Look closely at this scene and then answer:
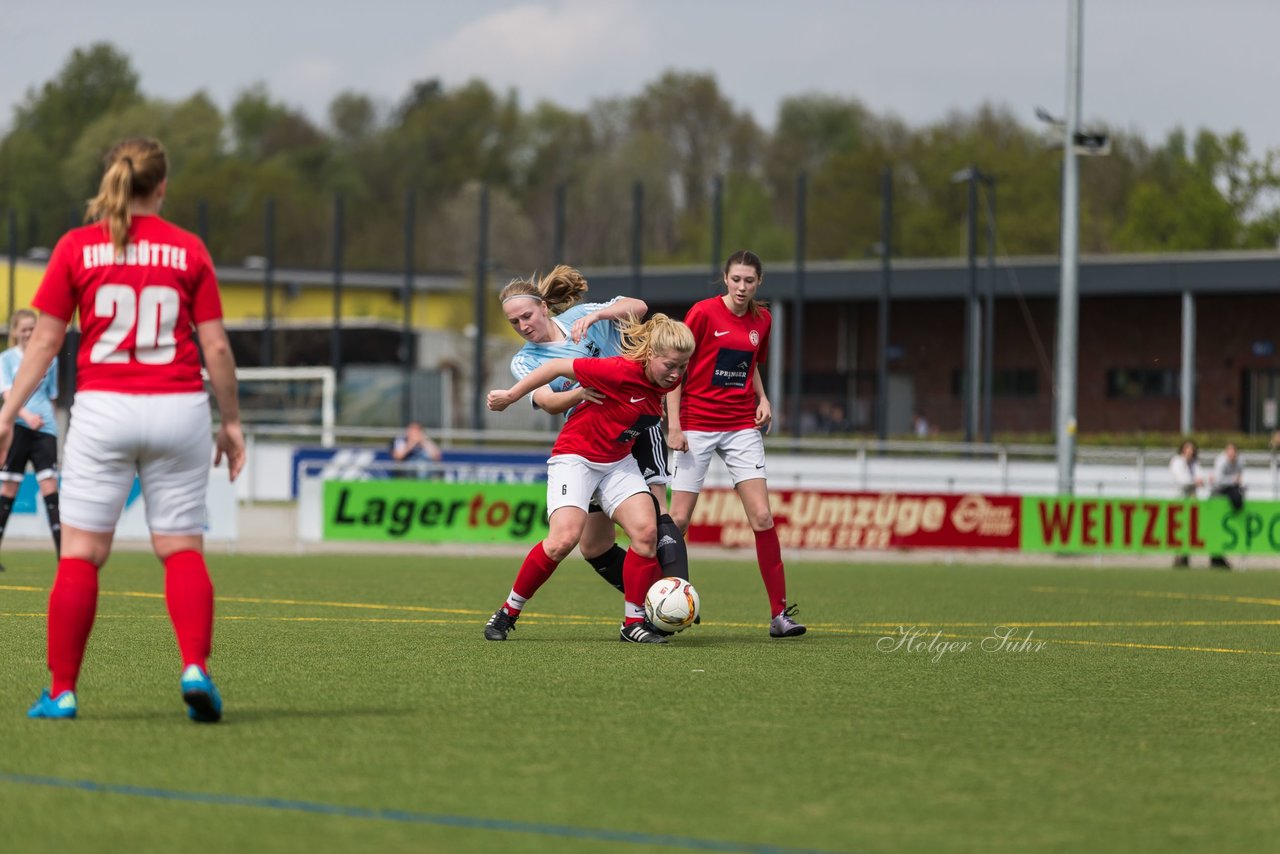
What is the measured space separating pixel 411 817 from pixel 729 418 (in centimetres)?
584

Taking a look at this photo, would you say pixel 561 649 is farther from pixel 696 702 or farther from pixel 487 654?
pixel 696 702

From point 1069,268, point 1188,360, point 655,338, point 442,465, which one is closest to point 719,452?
point 655,338

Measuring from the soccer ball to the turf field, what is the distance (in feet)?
0.52

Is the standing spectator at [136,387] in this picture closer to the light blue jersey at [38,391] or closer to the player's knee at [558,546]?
the player's knee at [558,546]

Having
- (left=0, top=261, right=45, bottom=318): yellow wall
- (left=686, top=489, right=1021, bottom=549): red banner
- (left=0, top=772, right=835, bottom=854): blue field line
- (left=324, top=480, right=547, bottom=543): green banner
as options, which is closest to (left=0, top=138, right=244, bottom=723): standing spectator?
(left=0, top=772, right=835, bottom=854): blue field line

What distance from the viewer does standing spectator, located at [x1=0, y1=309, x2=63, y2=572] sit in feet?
45.7

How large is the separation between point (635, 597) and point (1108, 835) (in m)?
5.08

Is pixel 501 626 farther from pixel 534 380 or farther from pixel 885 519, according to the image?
pixel 885 519

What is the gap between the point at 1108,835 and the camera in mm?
4645

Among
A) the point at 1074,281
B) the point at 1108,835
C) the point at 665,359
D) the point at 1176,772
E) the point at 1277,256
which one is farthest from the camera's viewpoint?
the point at 1277,256

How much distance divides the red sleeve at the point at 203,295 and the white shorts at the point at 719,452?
175 inches

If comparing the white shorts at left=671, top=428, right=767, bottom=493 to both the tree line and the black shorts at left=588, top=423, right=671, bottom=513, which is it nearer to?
the black shorts at left=588, top=423, right=671, bottom=513

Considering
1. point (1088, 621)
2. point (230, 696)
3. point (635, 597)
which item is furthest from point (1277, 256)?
point (230, 696)

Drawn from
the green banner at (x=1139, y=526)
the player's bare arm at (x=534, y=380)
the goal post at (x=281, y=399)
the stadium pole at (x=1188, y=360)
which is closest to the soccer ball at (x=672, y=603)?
the player's bare arm at (x=534, y=380)
